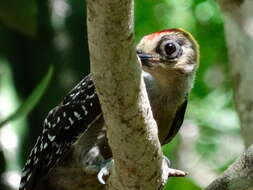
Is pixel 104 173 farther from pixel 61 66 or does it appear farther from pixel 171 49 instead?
pixel 61 66

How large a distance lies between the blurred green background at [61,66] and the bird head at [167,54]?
633mm

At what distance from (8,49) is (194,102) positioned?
2.27 metres

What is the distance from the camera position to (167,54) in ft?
15.8

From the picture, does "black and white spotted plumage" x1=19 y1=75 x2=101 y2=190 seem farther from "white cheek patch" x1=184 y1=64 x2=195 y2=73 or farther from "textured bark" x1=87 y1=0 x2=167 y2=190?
"textured bark" x1=87 y1=0 x2=167 y2=190

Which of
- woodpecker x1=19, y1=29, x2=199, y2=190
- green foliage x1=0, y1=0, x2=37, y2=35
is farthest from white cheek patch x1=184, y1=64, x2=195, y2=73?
green foliage x1=0, y1=0, x2=37, y2=35

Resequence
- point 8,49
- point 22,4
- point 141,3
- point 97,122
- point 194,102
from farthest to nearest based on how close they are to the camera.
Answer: point 194,102
point 141,3
point 8,49
point 22,4
point 97,122

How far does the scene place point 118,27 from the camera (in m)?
2.91

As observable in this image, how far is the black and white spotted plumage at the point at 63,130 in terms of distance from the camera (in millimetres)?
4633

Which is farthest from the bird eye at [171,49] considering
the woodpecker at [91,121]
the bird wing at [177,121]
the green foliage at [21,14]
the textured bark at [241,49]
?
the green foliage at [21,14]

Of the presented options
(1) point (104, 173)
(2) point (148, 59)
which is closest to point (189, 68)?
(2) point (148, 59)

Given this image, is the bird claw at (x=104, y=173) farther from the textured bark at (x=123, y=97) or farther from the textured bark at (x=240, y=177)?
the textured bark at (x=240, y=177)

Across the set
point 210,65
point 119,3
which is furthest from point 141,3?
point 119,3

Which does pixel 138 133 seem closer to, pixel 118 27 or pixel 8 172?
pixel 118 27

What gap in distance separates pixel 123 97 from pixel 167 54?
169 cm
